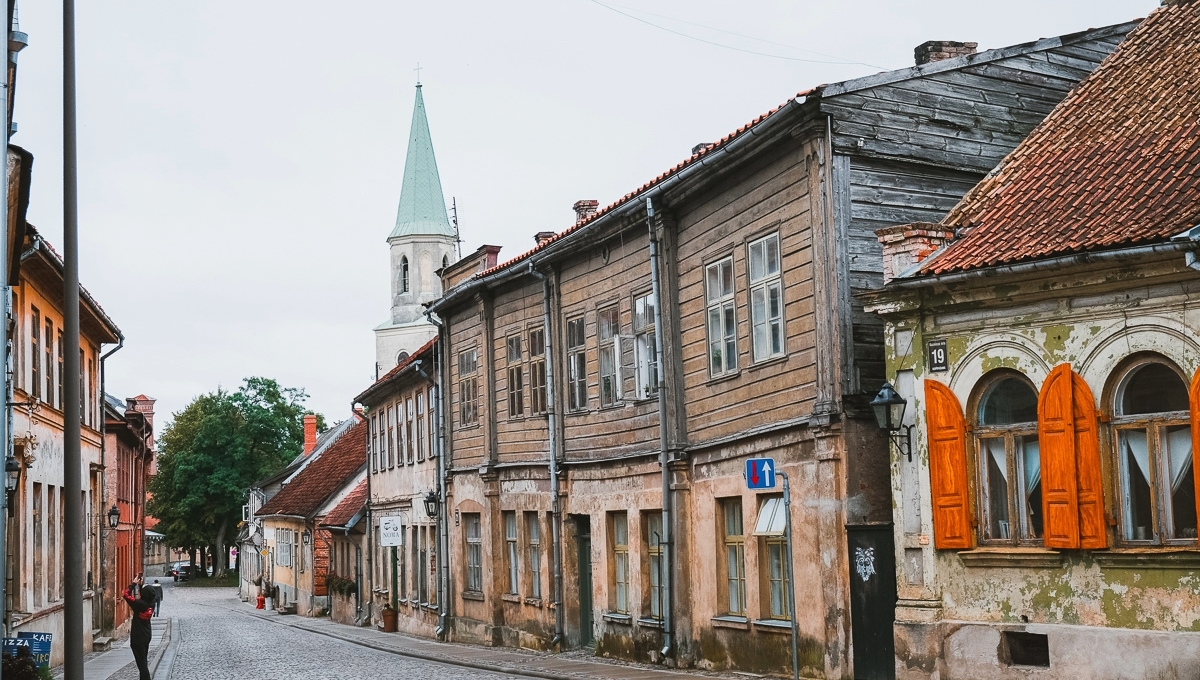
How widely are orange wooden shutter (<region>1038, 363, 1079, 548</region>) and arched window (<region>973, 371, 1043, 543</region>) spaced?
0.87ft

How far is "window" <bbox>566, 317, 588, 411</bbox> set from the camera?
2509 centimetres

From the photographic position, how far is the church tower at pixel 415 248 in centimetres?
9169

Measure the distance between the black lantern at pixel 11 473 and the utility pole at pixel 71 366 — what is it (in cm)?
754

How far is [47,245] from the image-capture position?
23.1 m

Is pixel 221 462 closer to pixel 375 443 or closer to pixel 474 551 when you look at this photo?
pixel 375 443

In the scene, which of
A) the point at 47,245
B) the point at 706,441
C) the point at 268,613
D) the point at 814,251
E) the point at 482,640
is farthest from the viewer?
the point at 268,613

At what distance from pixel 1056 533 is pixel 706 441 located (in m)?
7.10

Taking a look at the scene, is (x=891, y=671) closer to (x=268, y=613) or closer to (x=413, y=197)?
(x=268, y=613)

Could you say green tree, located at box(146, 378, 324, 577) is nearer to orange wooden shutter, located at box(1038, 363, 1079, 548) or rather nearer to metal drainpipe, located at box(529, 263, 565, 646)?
metal drainpipe, located at box(529, 263, 565, 646)

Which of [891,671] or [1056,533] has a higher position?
[1056,533]

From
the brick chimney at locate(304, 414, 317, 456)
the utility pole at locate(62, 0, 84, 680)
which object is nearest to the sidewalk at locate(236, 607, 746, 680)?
the utility pole at locate(62, 0, 84, 680)

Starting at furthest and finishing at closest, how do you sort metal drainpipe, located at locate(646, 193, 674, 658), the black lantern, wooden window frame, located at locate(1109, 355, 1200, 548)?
metal drainpipe, located at locate(646, 193, 674, 658) < the black lantern < wooden window frame, located at locate(1109, 355, 1200, 548)

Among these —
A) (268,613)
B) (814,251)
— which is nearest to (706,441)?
(814,251)

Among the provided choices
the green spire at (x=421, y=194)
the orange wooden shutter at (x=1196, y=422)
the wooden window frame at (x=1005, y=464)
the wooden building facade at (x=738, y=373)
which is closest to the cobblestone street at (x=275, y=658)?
the wooden building facade at (x=738, y=373)
